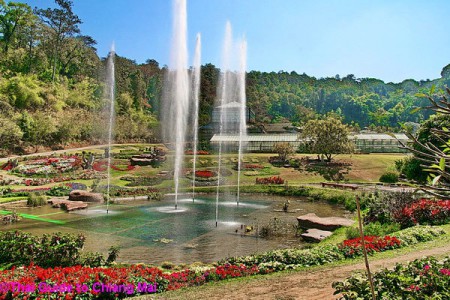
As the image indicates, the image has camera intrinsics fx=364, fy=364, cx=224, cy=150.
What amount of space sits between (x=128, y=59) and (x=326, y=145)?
60.9 meters

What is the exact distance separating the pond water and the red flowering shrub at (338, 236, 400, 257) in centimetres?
290

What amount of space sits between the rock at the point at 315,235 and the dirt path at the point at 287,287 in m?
4.31

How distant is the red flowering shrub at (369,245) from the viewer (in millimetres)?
10312

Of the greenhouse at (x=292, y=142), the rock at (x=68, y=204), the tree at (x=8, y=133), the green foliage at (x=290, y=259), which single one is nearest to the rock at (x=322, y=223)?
the green foliage at (x=290, y=259)

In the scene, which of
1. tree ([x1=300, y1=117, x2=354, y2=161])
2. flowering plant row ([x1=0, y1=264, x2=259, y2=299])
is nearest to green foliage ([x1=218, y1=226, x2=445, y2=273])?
flowering plant row ([x1=0, y1=264, x2=259, y2=299])

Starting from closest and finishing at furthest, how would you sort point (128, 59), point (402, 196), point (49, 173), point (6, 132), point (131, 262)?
1. point (131, 262)
2. point (402, 196)
3. point (49, 173)
4. point (6, 132)
5. point (128, 59)

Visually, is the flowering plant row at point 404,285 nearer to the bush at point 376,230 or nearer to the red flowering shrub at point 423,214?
the bush at point 376,230

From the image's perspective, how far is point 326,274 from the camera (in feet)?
28.1

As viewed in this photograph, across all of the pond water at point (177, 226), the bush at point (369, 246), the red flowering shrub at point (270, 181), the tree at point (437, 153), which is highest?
the tree at point (437, 153)

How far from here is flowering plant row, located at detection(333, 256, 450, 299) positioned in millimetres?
5734

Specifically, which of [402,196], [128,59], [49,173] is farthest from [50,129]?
[128,59]

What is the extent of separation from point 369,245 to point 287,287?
398cm

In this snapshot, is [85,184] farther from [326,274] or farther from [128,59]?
[128,59]

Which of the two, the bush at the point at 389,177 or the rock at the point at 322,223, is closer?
the rock at the point at 322,223
